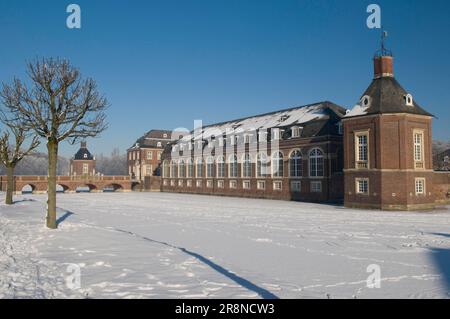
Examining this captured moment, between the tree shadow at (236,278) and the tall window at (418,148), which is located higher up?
the tall window at (418,148)

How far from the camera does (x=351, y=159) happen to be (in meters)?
35.0

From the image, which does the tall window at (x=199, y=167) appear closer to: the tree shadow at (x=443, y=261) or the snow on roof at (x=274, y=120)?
the snow on roof at (x=274, y=120)

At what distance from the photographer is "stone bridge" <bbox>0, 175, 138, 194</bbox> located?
62.0 m

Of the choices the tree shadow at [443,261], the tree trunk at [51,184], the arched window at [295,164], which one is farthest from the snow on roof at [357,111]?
the tree trunk at [51,184]

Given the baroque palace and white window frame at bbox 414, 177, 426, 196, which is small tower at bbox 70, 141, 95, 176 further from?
white window frame at bbox 414, 177, 426, 196

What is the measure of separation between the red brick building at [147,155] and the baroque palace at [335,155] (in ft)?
65.3

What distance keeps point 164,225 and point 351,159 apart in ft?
68.2

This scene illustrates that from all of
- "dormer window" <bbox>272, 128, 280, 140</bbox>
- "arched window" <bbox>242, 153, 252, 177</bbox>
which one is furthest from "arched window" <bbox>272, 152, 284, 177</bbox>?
"arched window" <bbox>242, 153, 252, 177</bbox>

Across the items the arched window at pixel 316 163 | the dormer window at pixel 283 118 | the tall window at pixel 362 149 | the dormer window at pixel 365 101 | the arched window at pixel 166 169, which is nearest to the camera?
the tall window at pixel 362 149

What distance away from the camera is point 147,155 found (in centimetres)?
8438

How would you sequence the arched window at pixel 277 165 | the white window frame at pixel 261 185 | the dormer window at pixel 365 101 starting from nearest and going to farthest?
1. the dormer window at pixel 365 101
2. the arched window at pixel 277 165
3. the white window frame at pixel 261 185

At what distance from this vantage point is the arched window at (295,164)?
45.0 m

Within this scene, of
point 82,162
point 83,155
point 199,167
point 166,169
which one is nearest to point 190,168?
point 199,167

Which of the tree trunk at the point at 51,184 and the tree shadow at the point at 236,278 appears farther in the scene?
the tree trunk at the point at 51,184
